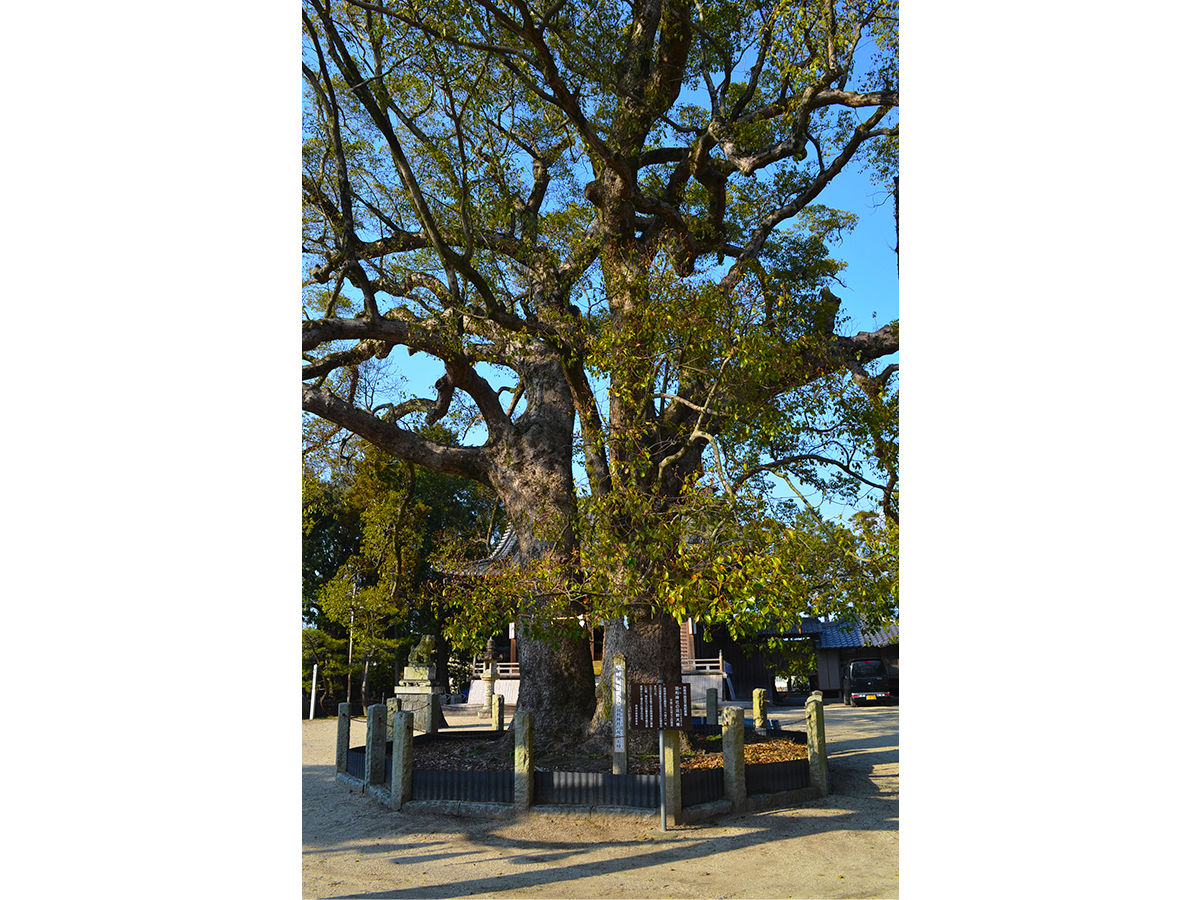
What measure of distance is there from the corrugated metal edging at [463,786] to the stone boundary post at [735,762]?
1.76 meters

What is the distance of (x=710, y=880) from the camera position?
4762 millimetres

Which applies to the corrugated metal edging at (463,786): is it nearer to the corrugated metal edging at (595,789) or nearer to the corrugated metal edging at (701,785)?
the corrugated metal edging at (595,789)

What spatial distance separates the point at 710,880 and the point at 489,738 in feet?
18.6

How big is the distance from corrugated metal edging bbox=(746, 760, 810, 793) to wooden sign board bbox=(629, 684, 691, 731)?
1.05 m

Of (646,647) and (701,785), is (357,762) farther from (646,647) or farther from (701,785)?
(701,785)

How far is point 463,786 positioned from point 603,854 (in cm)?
171

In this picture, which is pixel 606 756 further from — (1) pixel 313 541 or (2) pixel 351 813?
(1) pixel 313 541

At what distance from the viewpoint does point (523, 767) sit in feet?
20.7

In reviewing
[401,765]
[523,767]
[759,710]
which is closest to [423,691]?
[759,710]

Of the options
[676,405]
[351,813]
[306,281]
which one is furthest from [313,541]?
[676,405]

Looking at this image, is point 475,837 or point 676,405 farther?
point 676,405

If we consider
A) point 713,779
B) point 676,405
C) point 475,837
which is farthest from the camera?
point 676,405

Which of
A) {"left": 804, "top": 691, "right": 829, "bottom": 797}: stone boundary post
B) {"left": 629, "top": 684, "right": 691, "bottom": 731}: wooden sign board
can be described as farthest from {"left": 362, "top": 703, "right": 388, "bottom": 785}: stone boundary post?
{"left": 804, "top": 691, "right": 829, "bottom": 797}: stone boundary post

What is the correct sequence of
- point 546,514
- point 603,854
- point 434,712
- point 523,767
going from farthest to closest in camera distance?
point 434,712
point 546,514
point 523,767
point 603,854
